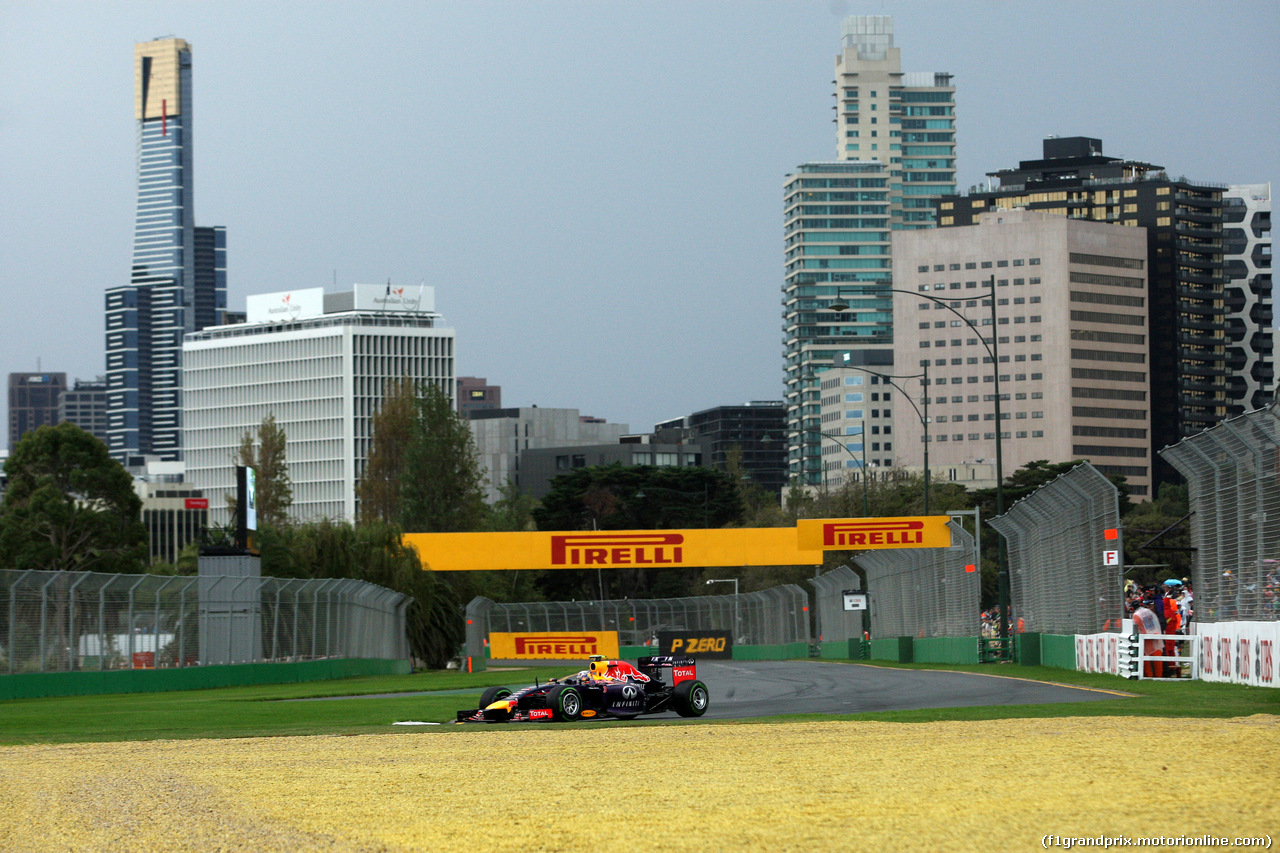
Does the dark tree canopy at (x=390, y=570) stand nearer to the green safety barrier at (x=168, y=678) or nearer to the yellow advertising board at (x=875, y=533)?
the green safety barrier at (x=168, y=678)

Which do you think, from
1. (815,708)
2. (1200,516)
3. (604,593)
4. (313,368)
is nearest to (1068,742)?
(815,708)

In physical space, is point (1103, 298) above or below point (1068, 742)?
above

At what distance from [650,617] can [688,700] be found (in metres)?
47.3

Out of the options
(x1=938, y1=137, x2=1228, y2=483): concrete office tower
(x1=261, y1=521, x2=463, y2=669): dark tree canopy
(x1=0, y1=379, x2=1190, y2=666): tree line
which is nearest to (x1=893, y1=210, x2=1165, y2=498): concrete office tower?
(x1=938, y1=137, x2=1228, y2=483): concrete office tower

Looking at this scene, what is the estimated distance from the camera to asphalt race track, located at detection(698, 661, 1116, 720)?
19703mm

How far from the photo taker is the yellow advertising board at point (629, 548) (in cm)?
5016

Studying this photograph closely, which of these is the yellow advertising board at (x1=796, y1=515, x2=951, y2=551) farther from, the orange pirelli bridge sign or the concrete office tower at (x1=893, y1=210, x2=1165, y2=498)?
the concrete office tower at (x1=893, y1=210, x2=1165, y2=498)

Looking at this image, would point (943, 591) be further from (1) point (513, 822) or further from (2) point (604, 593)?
(2) point (604, 593)

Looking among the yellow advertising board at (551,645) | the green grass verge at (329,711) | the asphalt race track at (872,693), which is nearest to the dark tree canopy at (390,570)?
the yellow advertising board at (551,645)

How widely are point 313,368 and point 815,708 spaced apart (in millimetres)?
171982

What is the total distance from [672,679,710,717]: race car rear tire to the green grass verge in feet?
2.72

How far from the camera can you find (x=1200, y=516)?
21.3 m

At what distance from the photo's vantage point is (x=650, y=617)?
6681 centimetres

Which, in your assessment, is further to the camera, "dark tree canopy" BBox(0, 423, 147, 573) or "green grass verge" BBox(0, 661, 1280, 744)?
"dark tree canopy" BBox(0, 423, 147, 573)
